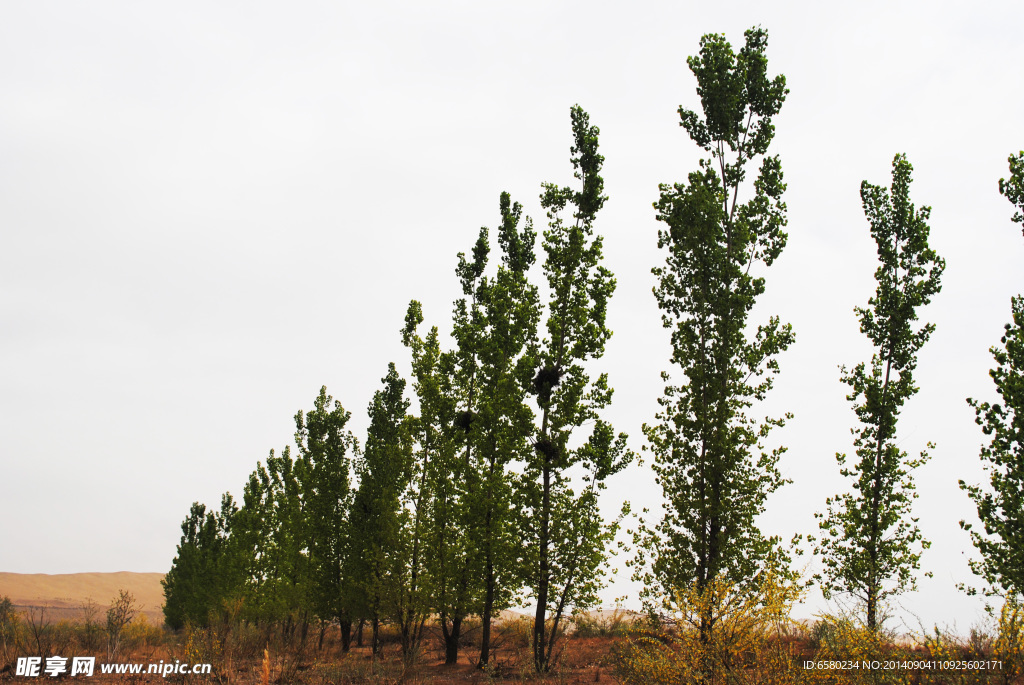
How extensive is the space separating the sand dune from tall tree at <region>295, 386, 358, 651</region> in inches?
3600

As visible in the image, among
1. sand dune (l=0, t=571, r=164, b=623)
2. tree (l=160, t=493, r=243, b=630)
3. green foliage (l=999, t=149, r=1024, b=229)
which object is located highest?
green foliage (l=999, t=149, r=1024, b=229)

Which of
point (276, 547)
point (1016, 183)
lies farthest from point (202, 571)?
point (1016, 183)

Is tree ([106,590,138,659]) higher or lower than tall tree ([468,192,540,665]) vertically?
lower

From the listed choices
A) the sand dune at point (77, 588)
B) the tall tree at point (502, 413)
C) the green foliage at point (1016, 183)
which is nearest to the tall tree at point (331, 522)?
the tall tree at point (502, 413)

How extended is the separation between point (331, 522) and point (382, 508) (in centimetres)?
486

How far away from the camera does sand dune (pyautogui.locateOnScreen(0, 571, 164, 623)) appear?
118 m

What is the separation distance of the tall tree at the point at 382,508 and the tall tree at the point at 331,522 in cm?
117

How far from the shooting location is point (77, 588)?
135 metres

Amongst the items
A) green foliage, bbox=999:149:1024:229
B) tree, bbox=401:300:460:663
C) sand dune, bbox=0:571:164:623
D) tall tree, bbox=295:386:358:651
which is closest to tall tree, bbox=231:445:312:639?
tall tree, bbox=295:386:358:651

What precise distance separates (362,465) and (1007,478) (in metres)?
23.8

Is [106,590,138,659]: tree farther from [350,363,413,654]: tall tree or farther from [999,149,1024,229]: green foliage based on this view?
[999,149,1024,229]: green foliage

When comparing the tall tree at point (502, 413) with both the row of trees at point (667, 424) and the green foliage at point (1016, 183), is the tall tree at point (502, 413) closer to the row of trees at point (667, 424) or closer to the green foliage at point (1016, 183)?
the row of trees at point (667, 424)

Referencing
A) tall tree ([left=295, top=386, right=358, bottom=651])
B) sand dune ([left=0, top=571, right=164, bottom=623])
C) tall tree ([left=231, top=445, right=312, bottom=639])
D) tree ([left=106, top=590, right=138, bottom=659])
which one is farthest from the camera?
sand dune ([left=0, top=571, right=164, bottom=623])

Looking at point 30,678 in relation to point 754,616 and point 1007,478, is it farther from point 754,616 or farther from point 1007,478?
point 1007,478
